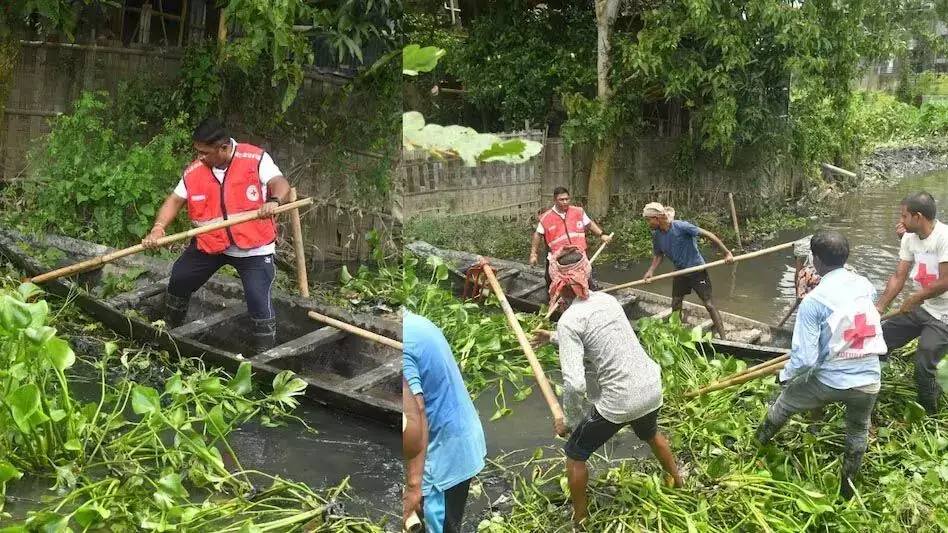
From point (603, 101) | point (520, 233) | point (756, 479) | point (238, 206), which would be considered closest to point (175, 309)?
point (238, 206)

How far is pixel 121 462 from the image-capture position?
439 centimetres

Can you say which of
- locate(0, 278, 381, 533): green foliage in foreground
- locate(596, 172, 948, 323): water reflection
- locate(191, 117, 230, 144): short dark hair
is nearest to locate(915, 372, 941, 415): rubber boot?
locate(0, 278, 381, 533): green foliage in foreground

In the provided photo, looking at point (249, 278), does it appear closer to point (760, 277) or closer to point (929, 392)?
point (929, 392)

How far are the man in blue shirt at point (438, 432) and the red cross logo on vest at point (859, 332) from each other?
216 cm

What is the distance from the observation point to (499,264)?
10.1 metres

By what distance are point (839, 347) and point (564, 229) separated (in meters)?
4.14

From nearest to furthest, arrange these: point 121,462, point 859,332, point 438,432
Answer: point 438,432 → point 121,462 → point 859,332

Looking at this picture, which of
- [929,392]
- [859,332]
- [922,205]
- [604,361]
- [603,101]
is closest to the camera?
[604,361]

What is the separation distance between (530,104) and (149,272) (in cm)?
762

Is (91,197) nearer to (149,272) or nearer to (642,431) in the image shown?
(149,272)

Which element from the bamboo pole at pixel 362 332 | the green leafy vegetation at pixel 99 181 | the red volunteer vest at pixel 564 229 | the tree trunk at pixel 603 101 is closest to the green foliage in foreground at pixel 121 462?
the bamboo pole at pixel 362 332

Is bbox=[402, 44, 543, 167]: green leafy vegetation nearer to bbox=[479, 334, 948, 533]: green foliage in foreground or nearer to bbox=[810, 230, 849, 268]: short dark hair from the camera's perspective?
bbox=[479, 334, 948, 533]: green foliage in foreground

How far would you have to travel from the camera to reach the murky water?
19.1 feet

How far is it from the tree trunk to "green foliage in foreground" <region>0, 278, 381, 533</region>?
8.73m
